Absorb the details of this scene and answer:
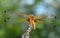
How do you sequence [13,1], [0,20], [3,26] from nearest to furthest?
[0,20] → [3,26] → [13,1]

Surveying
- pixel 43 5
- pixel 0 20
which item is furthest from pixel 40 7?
pixel 0 20

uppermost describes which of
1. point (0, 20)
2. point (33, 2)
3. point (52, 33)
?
point (33, 2)

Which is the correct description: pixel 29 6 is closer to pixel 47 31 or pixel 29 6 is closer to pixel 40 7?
pixel 40 7

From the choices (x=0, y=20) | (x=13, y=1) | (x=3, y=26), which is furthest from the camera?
(x=13, y=1)

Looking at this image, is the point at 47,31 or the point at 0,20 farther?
the point at 47,31

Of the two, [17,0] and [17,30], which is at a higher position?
[17,0]

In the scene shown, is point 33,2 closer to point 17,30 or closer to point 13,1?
point 13,1
